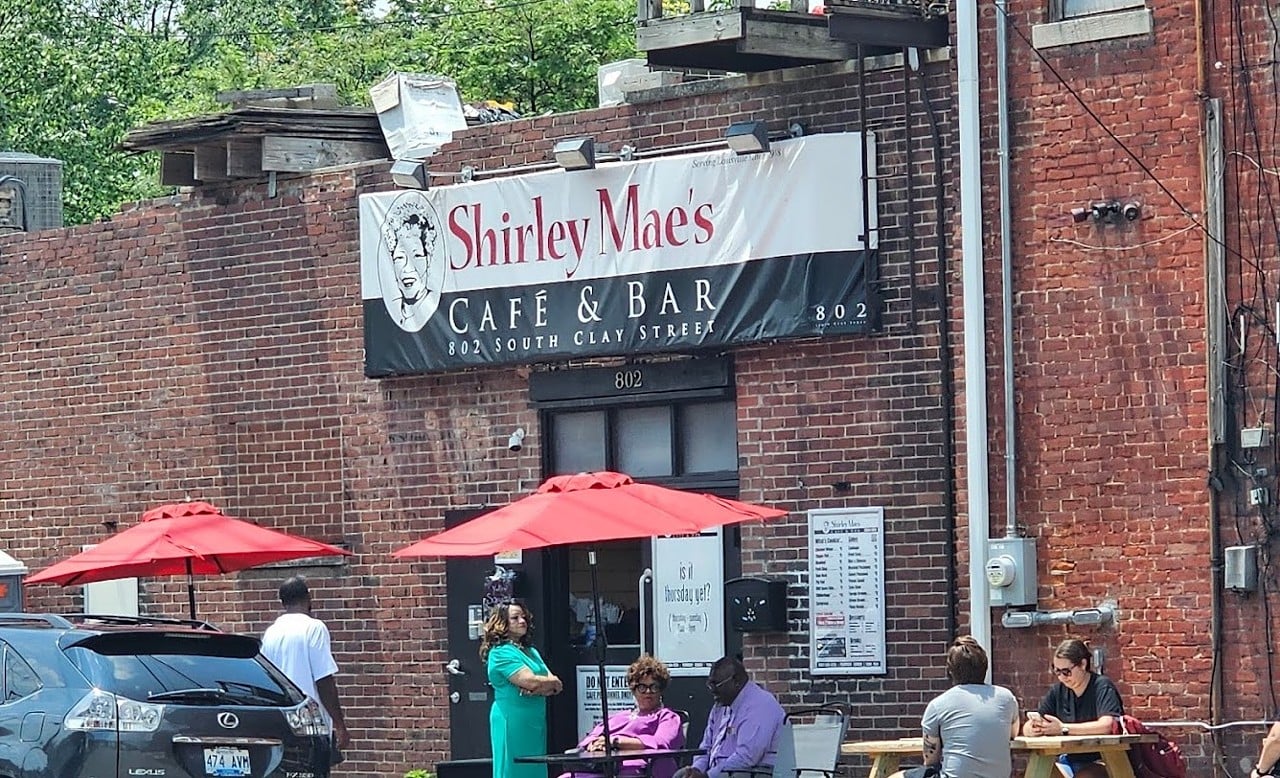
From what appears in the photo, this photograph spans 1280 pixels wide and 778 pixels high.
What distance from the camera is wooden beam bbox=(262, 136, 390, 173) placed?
18375 mm

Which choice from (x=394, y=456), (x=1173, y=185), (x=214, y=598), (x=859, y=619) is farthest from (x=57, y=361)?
(x=1173, y=185)

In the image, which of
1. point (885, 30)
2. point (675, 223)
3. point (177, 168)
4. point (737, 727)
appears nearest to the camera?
point (737, 727)

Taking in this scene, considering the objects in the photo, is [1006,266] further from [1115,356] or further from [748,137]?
[748,137]

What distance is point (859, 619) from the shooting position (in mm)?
15258

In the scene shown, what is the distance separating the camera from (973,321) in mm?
14734

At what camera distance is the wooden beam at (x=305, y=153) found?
18375 millimetres

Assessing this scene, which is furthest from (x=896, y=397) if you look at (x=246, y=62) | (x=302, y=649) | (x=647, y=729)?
(x=246, y=62)

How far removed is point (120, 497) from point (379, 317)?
320 cm

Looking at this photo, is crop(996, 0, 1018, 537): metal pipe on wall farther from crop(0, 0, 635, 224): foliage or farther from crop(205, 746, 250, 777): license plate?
crop(0, 0, 635, 224): foliage

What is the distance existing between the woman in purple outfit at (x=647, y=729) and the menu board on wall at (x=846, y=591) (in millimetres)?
1449

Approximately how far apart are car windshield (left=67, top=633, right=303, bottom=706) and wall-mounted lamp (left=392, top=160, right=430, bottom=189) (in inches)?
193

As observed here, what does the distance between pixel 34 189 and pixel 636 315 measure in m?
8.46

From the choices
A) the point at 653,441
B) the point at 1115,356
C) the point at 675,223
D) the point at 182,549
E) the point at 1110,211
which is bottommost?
the point at 182,549

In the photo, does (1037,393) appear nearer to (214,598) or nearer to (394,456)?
(394,456)
